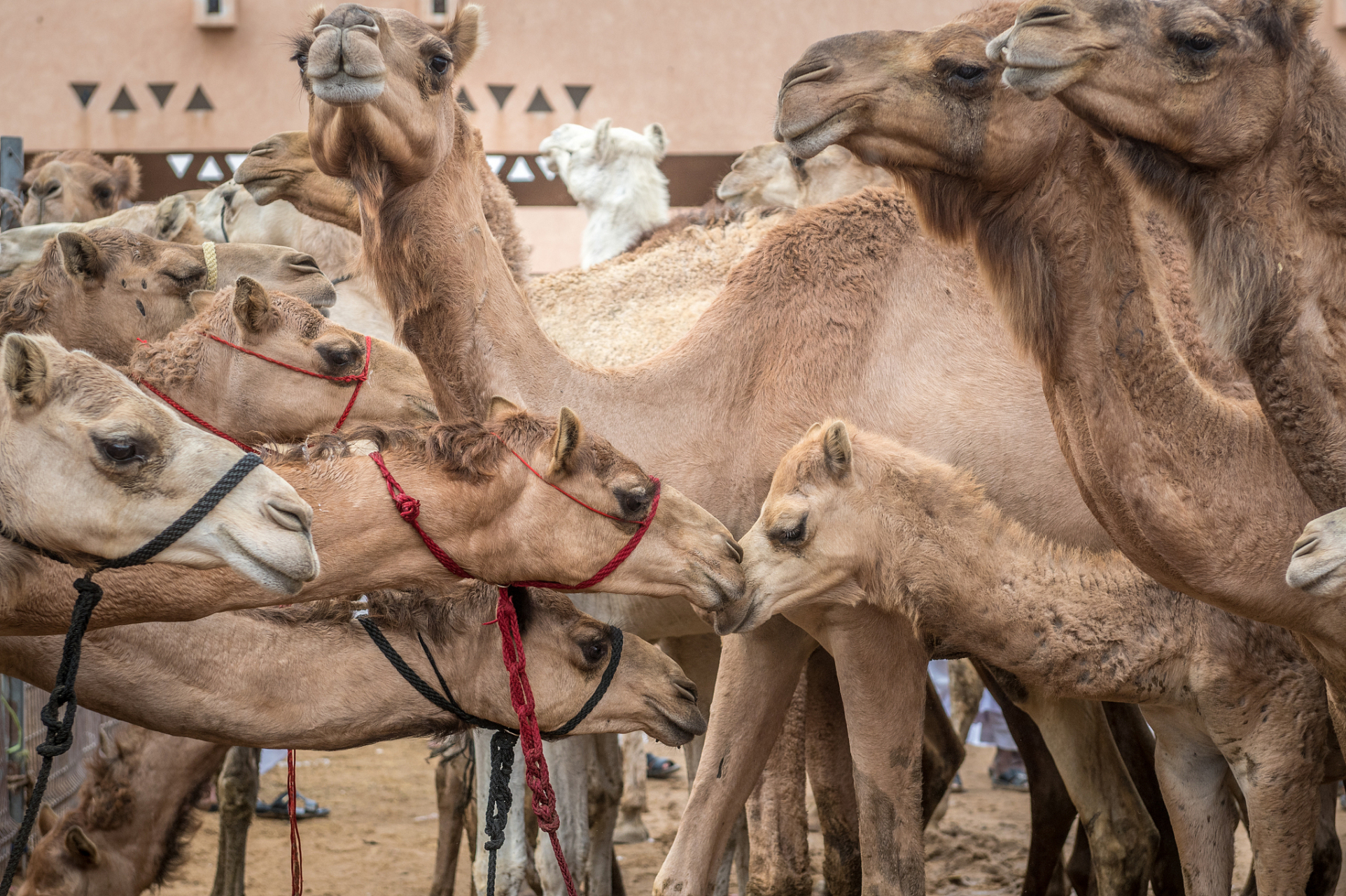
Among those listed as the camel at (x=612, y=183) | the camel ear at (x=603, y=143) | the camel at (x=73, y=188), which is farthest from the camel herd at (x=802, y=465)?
the camel ear at (x=603, y=143)

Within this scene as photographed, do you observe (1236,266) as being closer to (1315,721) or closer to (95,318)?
(1315,721)

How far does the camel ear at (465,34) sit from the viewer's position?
432 centimetres

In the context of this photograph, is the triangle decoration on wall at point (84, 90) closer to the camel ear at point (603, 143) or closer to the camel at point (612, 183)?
the camel at point (612, 183)

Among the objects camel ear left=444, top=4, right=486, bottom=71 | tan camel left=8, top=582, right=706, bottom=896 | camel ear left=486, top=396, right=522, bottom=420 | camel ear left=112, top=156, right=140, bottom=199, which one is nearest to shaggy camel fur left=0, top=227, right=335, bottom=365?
camel ear left=444, top=4, right=486, bottom=71

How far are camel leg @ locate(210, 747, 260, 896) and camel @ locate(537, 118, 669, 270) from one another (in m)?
4.16

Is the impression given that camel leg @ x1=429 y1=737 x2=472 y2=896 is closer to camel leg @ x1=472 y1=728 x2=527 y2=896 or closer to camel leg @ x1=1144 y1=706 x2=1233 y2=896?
camel leg @ x1=472 y1=728 x2=527 y2=896

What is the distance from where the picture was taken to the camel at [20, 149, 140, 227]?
7.23 metres

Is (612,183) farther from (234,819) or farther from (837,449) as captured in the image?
(837,449)

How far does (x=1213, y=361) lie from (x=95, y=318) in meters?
3.59

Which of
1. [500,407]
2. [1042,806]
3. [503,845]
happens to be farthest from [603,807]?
[500,407]

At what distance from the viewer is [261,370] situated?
13.8ft

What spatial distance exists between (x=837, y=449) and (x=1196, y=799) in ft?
4.89

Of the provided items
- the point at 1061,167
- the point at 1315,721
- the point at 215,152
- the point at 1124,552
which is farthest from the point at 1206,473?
the point at 215,152

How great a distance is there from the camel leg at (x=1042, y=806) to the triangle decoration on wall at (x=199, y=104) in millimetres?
8742
